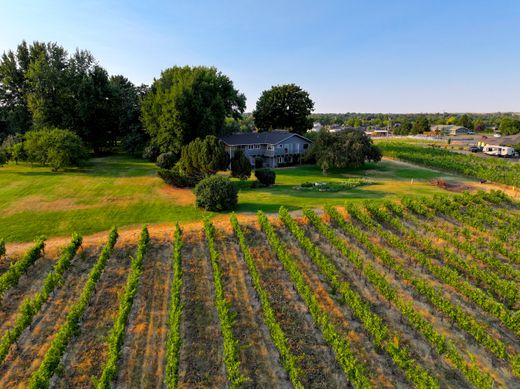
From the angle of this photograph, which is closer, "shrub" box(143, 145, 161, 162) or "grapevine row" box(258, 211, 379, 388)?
"grapevine row" box(258, 211, 379, 388)

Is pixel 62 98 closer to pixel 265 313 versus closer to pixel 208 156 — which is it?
pixel 208 156

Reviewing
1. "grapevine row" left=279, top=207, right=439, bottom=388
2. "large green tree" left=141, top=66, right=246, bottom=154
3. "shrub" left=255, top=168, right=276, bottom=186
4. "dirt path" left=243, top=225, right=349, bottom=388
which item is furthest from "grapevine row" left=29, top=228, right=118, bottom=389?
"large green tree" left=141, top=66, right=246, bottom=154

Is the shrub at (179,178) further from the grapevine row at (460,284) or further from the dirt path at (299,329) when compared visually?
the grapevine row at (460,284)

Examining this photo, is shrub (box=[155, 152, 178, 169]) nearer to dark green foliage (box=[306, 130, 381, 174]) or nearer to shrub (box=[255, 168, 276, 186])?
shrub (box=[255, 168, 276, 186])

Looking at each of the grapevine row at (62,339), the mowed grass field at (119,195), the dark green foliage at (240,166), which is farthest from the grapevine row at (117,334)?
the dark green foliage at (240,166)

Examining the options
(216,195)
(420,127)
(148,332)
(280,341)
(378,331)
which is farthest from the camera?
(420,127)

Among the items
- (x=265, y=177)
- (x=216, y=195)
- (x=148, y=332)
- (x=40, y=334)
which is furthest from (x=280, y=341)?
(x=265, y=177)

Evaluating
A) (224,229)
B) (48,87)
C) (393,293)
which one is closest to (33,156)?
(48,87)
